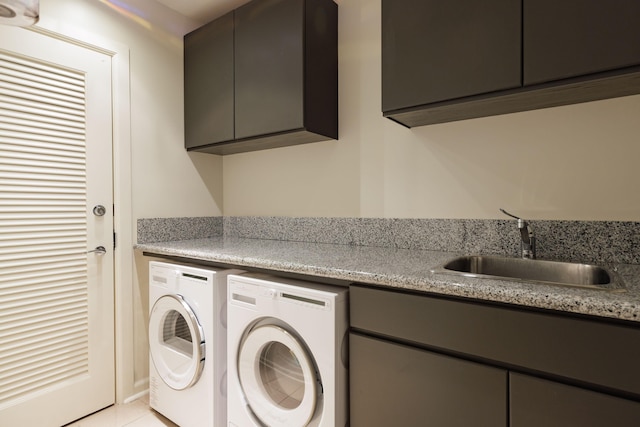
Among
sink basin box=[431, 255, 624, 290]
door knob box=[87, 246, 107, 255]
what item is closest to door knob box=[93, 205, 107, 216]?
door knob box=[87, 246, 107, 255]

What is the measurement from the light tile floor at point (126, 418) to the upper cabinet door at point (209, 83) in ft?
5.55

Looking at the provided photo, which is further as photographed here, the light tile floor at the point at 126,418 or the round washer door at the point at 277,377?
the light tile floor at the point at 126,418

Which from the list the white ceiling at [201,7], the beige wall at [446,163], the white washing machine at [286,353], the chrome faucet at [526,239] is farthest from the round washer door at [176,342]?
the white ceiling at [201,7]

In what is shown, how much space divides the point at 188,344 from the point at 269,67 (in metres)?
1.62

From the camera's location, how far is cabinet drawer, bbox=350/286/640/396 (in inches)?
32.0

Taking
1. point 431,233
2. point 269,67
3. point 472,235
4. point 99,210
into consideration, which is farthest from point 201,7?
point 472,235

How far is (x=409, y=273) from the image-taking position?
3.81 ft

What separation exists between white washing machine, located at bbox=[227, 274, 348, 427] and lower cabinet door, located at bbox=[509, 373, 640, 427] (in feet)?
1.85

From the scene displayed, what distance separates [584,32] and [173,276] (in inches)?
79.7

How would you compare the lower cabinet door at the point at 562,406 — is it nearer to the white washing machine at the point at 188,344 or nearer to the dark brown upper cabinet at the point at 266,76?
the white washing machine at the point at 188,344

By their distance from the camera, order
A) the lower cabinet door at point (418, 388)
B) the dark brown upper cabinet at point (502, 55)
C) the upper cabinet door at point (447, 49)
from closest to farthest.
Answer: the lower cabinet door at point (418, 388), the dark brown upper cabinet at point (502, 55), the upper cabinet door at point (447, 49)

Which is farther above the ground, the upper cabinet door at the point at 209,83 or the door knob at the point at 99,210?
the upper cabinet door at the point at 209,83

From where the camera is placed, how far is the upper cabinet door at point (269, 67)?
180 cm

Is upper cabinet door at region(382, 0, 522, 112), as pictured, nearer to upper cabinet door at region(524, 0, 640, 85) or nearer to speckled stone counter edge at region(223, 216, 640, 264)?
upper cabinet door at region(524, 0, 640, 85)
